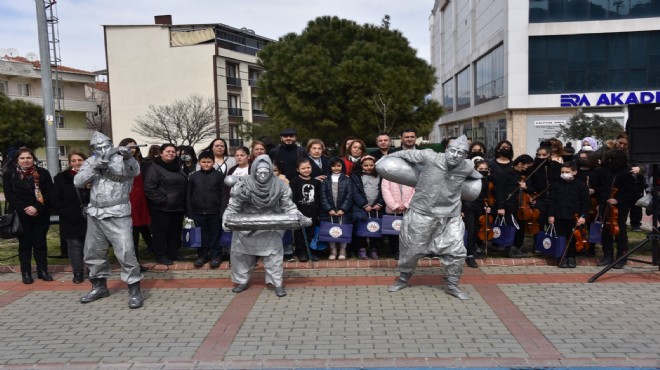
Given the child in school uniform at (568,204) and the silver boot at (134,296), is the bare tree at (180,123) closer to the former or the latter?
the silver boot at (134,296)

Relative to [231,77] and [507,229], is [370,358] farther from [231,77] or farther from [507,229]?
[231,77]

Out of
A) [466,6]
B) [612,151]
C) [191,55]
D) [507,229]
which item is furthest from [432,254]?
[191,55]

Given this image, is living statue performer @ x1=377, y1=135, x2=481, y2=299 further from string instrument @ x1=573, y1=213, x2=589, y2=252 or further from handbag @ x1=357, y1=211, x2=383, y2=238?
string instrument @ x1=573, y1=213, x2=589, y2=252

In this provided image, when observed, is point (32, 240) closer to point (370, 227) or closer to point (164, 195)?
point (164, 195)

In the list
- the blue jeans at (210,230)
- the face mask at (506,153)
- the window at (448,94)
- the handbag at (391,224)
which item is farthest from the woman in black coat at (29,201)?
the window at (448,94)

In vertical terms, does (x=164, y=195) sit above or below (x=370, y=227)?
above

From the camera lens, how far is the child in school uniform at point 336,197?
768 cm

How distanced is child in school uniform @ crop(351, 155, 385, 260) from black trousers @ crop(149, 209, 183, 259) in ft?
8.42

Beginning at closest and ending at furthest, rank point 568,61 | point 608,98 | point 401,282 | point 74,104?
point 401,282 → point 608,98 → point 568,61 → point 74,104

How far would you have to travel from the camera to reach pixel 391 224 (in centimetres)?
752

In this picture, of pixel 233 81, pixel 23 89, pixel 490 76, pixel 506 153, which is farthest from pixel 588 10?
pixel 23 89

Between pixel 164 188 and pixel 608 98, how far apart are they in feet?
80.9

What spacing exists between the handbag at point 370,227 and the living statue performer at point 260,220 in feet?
5.03

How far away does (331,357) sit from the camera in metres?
4.59
